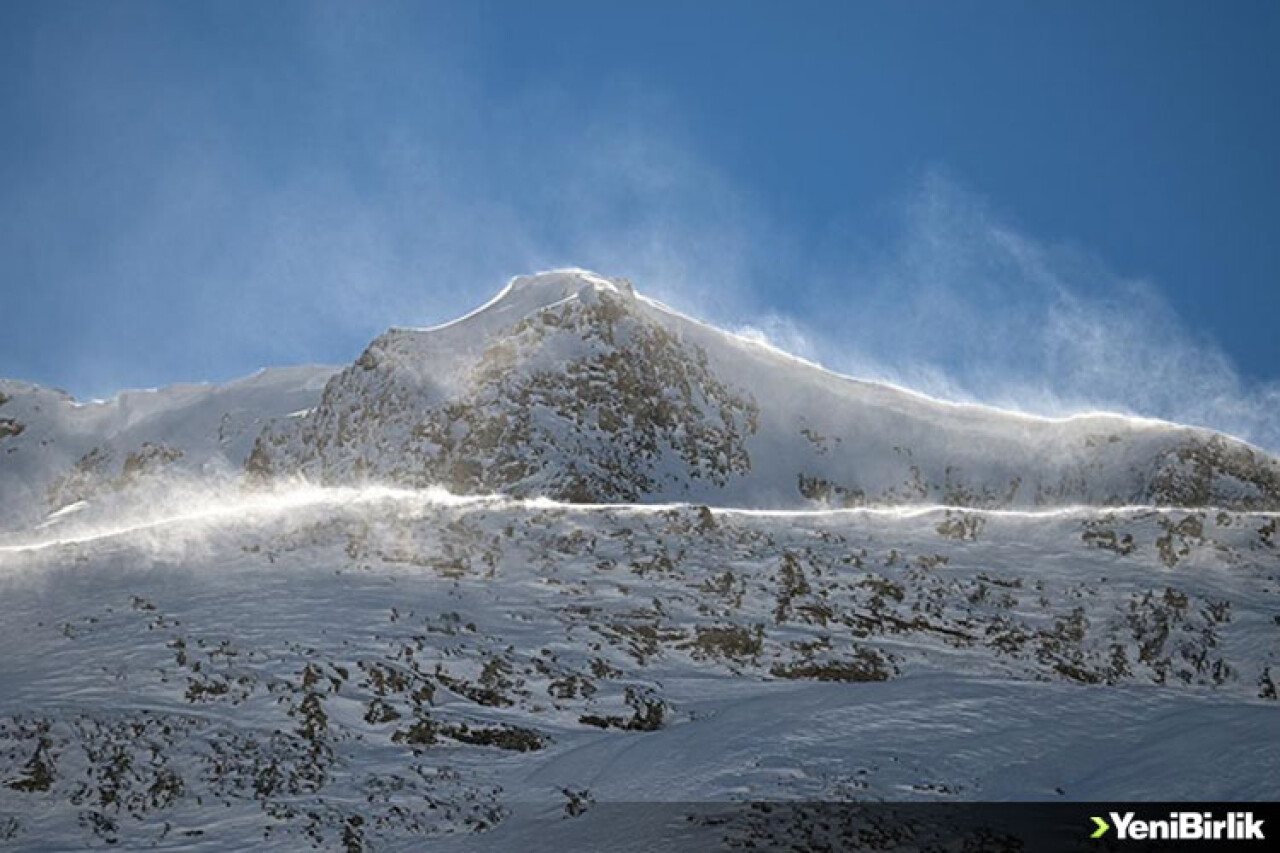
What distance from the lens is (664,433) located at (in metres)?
69.4

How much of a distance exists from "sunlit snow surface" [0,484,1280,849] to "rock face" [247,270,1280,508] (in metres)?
29.8

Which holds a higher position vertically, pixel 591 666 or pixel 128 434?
pixel 128 434

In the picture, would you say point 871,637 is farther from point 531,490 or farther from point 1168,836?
point 531,490

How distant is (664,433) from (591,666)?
47.9 metres

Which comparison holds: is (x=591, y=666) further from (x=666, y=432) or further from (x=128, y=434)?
(x=128, y=434)

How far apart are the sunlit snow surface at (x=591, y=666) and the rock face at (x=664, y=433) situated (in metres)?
29.8

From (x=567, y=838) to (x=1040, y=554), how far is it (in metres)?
21.8

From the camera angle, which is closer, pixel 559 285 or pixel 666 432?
pixel 666 432

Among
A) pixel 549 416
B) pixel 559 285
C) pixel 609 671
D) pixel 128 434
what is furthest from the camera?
pixel 128 434

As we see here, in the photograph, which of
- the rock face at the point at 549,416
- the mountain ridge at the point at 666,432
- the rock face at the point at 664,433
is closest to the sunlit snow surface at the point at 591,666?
the rock face at the point at 549,416

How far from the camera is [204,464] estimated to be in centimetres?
9112

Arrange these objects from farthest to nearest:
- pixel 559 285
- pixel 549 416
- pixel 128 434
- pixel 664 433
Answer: pixel 128 434, pixel 559 285, pixel 664 433, pixel 549 416

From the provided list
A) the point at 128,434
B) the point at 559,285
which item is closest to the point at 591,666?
the point at 559,285

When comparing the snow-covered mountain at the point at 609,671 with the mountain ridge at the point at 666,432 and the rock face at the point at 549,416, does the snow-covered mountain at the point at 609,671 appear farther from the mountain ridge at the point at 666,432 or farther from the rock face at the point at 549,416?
the mountain ridge at the point at 666,432
